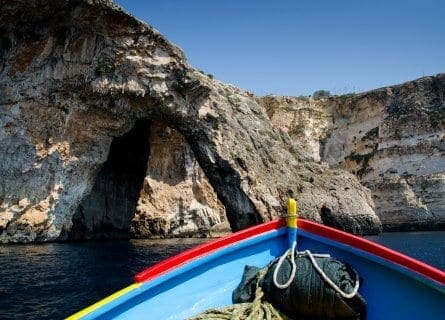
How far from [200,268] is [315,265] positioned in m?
1.43

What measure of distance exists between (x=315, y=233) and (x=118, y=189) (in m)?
30.0

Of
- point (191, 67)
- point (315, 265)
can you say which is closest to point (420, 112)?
point (191, 67)

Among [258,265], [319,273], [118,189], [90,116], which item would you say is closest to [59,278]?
[258,265]

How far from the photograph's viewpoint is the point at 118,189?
34562mm

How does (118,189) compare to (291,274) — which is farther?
(118,189)

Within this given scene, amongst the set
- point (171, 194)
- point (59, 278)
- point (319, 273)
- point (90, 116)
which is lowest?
point (59, 278)

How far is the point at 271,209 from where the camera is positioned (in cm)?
2603

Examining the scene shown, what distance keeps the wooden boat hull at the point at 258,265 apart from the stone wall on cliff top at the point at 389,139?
4554 cm

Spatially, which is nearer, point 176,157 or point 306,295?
point 306,295

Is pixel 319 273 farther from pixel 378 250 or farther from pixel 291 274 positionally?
pixel 378 250

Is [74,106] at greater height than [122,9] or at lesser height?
lesser

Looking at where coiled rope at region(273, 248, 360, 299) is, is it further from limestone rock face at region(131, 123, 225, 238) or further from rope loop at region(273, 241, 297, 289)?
limestone rock face at region(131, 123, 225, 238)

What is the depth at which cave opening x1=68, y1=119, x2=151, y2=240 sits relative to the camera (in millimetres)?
32750

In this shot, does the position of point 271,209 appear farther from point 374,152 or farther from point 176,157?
point 374,152
